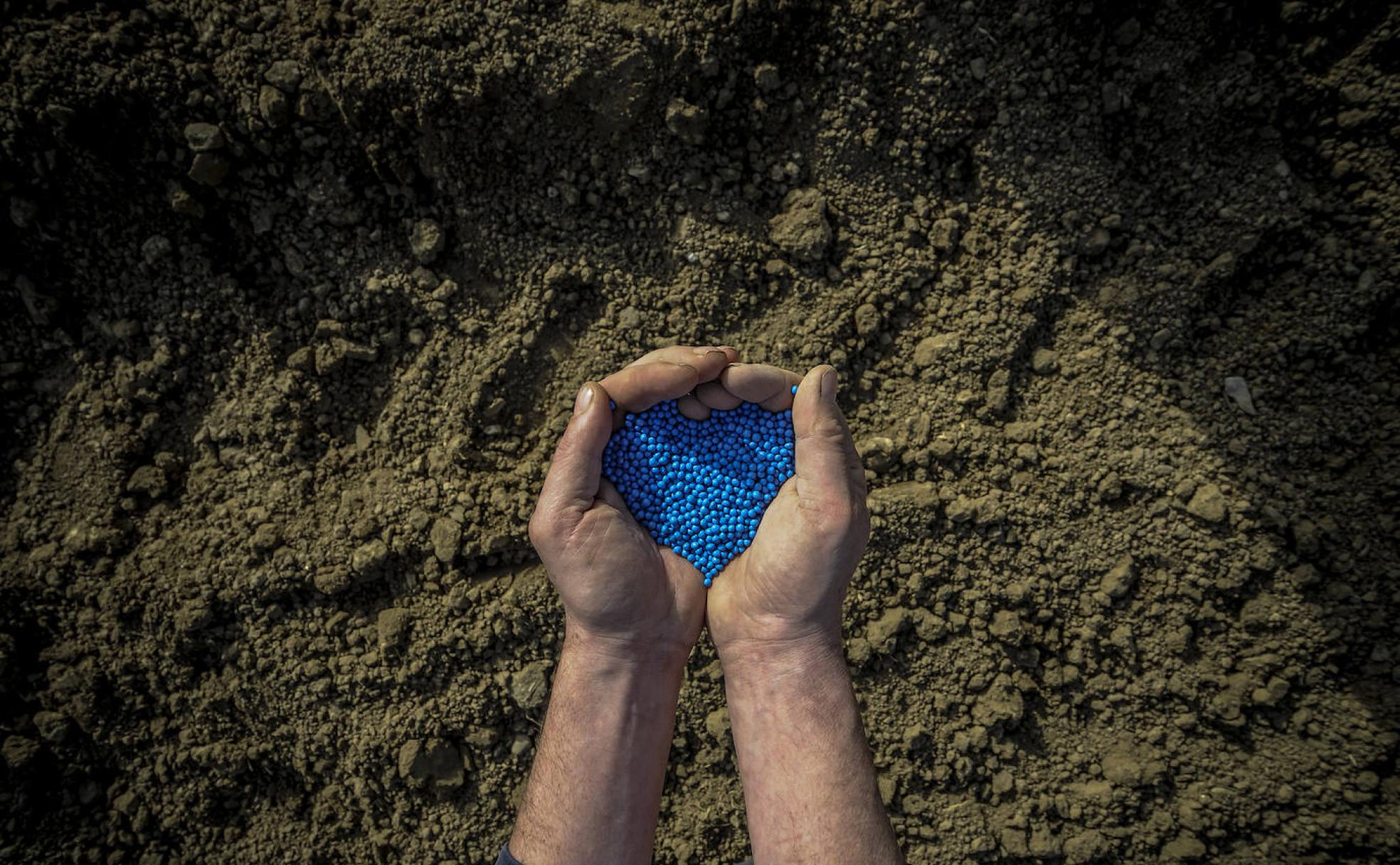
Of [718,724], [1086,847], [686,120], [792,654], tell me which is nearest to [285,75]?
[686,120]

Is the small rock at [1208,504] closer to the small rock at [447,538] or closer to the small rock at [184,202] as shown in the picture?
the small rock at [447,538]

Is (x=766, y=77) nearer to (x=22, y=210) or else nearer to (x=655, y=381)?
(x=655, y=381)

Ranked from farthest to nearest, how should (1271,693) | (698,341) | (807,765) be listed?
1. (698,341)
2. (1271,693)
3. (807,765)

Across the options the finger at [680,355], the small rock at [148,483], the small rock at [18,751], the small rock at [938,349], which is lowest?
the small rock at [18,751]

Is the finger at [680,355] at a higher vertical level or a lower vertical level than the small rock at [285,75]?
lower

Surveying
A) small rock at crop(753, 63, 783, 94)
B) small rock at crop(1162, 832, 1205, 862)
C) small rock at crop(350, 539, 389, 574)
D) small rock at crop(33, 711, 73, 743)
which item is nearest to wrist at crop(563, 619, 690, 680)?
small rock at crop(350, 539, 389, 574)

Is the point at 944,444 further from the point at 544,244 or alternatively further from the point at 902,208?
the point at 544,244

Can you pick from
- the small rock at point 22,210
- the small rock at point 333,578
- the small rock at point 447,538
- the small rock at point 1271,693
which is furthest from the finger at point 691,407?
the small rock at point 22,210
